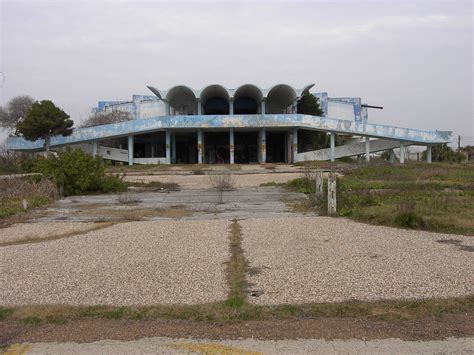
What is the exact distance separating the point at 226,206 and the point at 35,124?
32315mm

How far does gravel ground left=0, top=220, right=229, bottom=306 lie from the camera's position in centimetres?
529

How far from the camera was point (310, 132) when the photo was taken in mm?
49250

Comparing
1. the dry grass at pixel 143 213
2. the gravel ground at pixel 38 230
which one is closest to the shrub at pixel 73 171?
the dry grass at pixel 143 213

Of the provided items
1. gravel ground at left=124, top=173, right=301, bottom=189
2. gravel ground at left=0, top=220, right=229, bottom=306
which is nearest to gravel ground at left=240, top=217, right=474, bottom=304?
gravel ground at left=0, top=220, right=229, bottom=306

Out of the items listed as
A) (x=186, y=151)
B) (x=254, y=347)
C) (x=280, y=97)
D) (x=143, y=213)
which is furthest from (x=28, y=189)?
(x=280, y=97)

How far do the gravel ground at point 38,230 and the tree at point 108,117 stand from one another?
4486 cm

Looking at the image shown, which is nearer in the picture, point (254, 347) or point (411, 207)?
point (254, 347)

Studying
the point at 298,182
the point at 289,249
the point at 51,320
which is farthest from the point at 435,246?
the point at 298,182

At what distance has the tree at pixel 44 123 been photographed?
1575 inches

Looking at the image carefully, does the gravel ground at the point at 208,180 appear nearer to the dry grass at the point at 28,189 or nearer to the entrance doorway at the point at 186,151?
the dry grass at the point at 28,189

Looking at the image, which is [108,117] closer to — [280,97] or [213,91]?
[213,91]

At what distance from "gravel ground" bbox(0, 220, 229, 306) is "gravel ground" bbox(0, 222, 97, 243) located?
0.95m

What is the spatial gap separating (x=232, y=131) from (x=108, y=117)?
20.2m

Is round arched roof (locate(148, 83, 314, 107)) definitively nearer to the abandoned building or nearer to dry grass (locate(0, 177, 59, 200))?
the abandoned building
